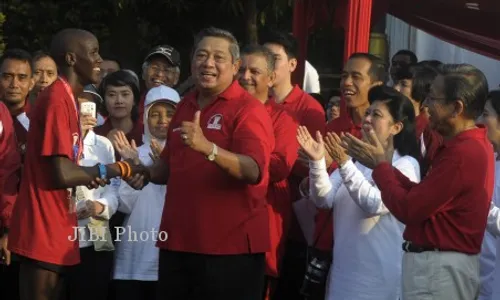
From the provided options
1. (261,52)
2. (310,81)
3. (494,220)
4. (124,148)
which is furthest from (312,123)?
(310,81)

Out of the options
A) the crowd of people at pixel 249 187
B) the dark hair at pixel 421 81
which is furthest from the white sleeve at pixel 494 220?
the dark hair at pixel 421 81

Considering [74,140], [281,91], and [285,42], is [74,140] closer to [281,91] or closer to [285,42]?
[281,91]

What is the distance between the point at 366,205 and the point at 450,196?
897mm

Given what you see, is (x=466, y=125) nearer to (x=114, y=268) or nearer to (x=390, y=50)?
(x=114, y=268)

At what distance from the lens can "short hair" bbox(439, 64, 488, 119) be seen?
531 centimetres

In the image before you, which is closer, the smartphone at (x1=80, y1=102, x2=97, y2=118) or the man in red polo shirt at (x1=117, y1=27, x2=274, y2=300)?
the man in red polo shirt at (x1=117, y1=27, x2=274, y2=300)

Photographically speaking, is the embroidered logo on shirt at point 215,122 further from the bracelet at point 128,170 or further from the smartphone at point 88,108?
the smartphone at point 88,108

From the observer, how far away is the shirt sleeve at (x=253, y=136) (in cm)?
534

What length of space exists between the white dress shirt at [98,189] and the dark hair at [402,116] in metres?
1.84

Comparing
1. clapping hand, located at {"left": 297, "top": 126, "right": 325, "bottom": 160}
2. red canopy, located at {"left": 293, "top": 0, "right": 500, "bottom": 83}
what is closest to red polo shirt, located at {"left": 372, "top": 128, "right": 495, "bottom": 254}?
clapping hand, located at {"left": 297, "top": 126, "right": 325, "bottom": 160}

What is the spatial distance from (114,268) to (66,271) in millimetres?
1087

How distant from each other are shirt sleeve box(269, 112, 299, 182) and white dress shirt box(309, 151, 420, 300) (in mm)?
266

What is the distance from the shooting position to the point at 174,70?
8703 millimetres

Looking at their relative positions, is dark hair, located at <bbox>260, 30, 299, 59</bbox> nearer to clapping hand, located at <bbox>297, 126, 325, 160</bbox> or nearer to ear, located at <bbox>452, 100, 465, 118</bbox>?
clapping hand, located at <bbox>297, 126, 325, 160</bbox>
